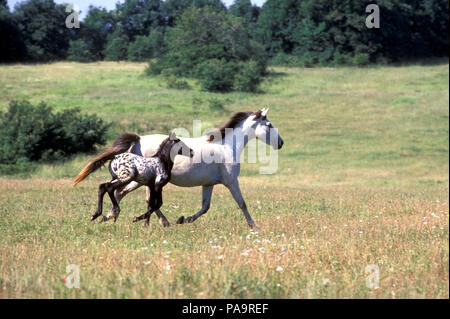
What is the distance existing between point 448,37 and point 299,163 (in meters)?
59.7

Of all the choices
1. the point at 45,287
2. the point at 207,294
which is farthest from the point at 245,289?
the point at 45,287

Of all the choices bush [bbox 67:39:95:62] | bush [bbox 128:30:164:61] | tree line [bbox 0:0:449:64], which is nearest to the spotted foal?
tree line [bbox 0:0:449:64]

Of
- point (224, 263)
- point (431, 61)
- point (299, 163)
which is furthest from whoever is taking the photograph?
point (431, 61)

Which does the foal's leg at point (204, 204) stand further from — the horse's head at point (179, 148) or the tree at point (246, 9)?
the tree at point (246, 9)

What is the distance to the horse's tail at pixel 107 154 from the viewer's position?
348 inches

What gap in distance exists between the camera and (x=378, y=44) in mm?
69000

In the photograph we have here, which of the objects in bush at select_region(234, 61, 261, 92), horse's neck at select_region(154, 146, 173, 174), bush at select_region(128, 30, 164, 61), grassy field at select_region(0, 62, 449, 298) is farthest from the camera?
bush at select_region(128, 30, 164, 61)

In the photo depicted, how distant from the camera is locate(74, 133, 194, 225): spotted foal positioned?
27.5 feet

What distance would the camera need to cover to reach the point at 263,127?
405 inches

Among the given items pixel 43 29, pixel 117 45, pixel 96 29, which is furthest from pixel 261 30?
pixel 43 29

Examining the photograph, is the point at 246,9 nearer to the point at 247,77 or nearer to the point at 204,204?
the point at 247,77

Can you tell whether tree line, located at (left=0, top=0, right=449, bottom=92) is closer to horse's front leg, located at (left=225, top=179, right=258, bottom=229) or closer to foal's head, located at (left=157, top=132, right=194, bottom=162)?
horse's front leg, located at (left=225, top=179, right=258, bottom=229)

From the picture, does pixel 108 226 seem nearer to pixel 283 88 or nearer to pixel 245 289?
pixel 245 289

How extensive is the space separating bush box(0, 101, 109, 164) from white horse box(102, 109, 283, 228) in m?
17.1
